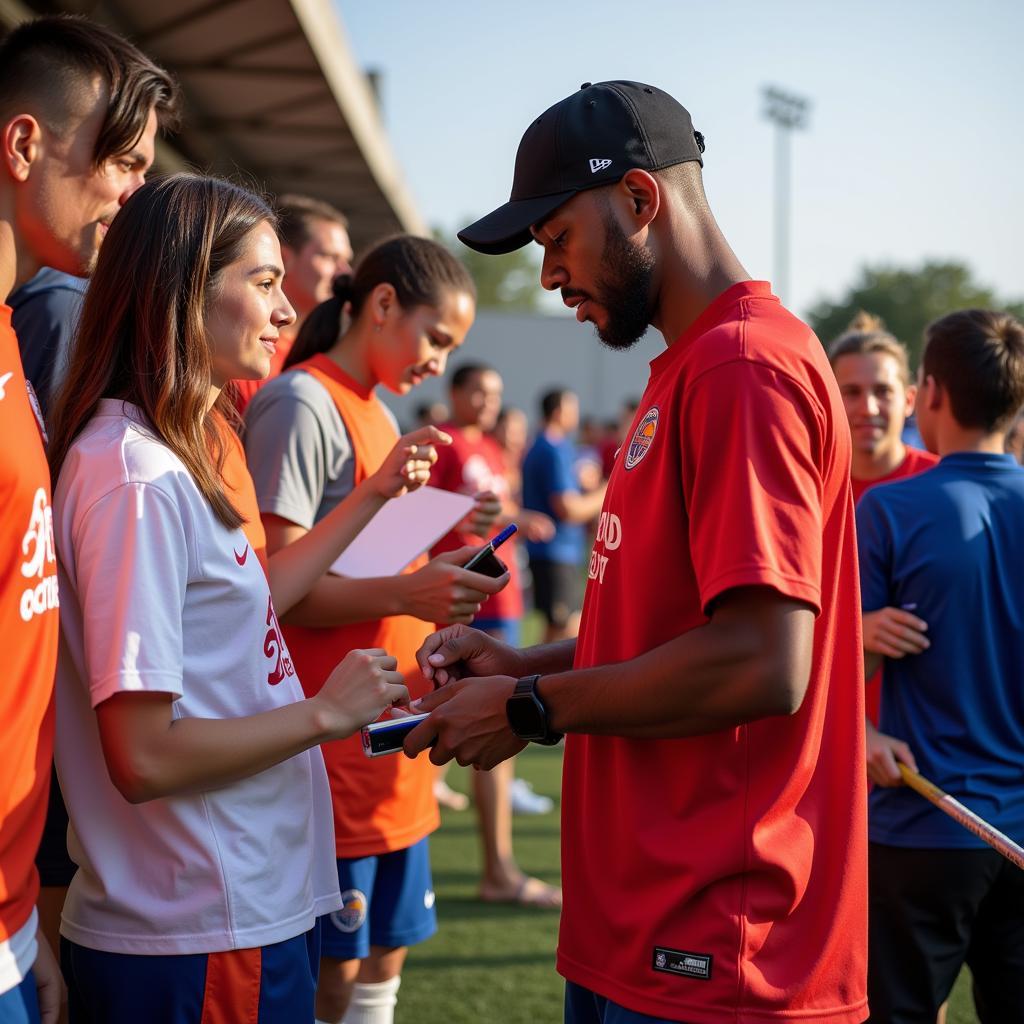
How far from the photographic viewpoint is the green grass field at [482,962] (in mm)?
4125

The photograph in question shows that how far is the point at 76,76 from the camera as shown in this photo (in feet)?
6.88

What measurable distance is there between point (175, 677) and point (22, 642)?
0.23m

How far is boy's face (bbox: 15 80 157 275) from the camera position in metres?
1.98

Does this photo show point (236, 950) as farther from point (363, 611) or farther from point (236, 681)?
point (363, 611)

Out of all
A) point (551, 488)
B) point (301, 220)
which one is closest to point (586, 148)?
point (301, 220)

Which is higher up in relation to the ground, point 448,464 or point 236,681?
point 236,681

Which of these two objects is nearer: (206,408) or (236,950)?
(236,950)

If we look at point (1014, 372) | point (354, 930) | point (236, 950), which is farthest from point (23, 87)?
point (1014, 372)

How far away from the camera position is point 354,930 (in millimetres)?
3014

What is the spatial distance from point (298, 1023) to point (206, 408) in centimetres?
114

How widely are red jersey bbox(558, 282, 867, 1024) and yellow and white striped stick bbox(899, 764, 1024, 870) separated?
0.51 metres

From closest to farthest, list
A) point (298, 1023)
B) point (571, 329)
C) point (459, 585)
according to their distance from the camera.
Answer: point (298, 1023)
point (459, 585)
point (571, 329)

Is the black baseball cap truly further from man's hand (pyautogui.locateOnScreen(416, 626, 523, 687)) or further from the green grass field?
the green grass field

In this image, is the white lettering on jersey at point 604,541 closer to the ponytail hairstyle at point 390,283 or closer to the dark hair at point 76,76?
the dark hair at point 76,76
